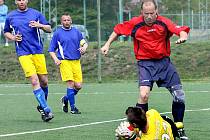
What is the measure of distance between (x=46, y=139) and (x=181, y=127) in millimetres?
1786

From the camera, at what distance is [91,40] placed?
132 feet

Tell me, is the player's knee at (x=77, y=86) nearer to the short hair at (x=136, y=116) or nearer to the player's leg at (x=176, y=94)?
the player's leg at (x=176, y=94)

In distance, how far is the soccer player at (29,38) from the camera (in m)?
12.8

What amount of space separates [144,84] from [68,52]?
4.78 metres

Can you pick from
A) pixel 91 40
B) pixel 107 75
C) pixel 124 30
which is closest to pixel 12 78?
pixel 107 75

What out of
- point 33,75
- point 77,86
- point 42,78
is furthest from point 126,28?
point 77,86

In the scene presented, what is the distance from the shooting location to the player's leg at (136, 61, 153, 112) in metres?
10.1

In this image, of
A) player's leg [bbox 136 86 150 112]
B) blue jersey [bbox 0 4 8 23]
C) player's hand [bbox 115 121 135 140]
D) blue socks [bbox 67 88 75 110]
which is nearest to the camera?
player's hand [bbox 115 121 135 140]

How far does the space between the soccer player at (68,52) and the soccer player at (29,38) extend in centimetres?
169

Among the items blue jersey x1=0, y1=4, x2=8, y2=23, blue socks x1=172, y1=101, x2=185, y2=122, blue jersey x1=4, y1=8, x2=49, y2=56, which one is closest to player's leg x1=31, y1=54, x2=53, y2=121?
blue jersey x1=4, y1=8, x2=49, y2=56

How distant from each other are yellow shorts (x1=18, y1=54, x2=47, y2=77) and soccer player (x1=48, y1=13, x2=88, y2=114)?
61.6 inches

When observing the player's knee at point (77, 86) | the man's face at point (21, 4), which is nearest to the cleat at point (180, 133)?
the man's face at point (21, 4)

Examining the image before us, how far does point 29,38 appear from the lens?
12859 millimetres

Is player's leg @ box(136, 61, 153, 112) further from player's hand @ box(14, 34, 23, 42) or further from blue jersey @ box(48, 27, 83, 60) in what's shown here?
blue jersey @ box(48, 27, 83, 60)
